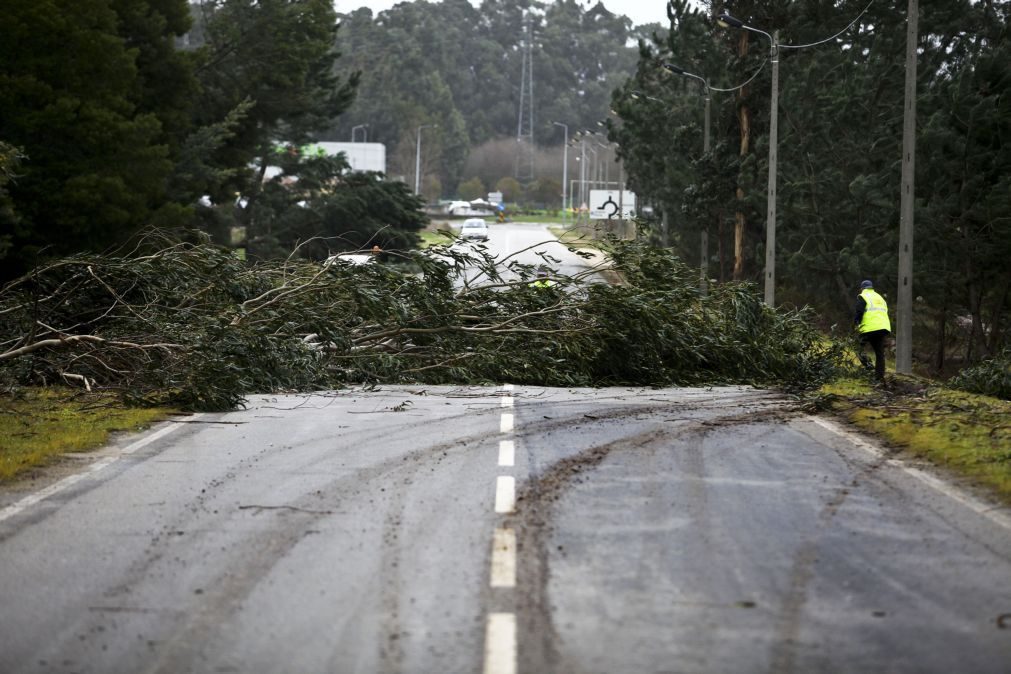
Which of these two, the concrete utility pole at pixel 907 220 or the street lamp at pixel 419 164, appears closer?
the concrete utility pole at pixel 907 220

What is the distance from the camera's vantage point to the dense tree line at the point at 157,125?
30.0 meters

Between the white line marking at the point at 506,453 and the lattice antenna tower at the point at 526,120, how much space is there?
495 ft

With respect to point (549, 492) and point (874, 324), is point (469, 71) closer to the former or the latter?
point (874, 324)

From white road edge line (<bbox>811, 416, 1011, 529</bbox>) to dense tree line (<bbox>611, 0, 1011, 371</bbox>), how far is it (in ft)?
56.7

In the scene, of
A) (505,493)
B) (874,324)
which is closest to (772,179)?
(874,324)

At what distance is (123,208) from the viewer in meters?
31.6

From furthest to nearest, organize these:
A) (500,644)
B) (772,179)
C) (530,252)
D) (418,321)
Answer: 1. (530,252)
2. (772,179)
3. (418,321)
4. (500,644)

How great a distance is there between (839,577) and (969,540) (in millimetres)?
1398

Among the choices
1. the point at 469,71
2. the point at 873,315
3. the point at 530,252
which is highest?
the point at 469,71

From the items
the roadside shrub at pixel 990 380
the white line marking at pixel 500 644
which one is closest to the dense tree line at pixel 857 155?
the roadside shrub at pixel 990 380

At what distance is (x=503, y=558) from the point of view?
7.18m

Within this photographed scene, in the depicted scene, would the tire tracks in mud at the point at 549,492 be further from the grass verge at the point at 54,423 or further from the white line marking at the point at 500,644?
the grass verge at the point at 54,423

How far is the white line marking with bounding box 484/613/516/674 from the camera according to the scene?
17.5 ft

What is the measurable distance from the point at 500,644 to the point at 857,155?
3636 centimetres
